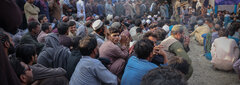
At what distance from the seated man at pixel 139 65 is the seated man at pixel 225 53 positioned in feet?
11.5

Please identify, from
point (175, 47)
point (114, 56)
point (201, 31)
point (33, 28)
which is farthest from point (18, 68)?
point (201, 31)

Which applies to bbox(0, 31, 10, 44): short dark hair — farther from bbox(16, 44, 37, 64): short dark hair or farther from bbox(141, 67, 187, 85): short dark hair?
bbox(141, 67, 187, 85): short dark hair

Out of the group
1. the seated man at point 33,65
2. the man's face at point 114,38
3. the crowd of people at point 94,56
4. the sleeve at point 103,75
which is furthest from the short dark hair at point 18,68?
the man's face at point 114,38

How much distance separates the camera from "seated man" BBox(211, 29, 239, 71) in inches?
187

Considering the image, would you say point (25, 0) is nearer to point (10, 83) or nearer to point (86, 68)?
point (86, 68)

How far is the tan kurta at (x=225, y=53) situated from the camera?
4742 mm

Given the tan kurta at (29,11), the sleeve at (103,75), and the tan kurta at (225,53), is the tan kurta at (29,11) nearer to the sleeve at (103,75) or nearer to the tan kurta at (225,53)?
the sleeve at (103,75)

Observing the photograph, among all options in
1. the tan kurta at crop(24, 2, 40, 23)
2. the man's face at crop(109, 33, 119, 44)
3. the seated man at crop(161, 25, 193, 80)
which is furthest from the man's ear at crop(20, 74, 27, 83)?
the tan kurta at crop(24, 2, 40, 23)

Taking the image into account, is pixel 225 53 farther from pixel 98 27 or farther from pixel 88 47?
pixel 88 47

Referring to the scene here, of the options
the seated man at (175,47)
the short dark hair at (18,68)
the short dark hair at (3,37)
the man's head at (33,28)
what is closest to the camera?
the short dark hair at (18,68)

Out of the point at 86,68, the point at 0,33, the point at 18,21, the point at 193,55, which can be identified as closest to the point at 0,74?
the point at 18,21

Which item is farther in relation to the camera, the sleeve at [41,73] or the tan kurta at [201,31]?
the tan kurta at [201,31]

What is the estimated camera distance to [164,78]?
1397 mm

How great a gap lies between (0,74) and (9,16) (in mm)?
267
